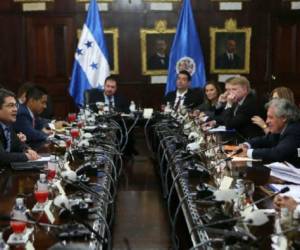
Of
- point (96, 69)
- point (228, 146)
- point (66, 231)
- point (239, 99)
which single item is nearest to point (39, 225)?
point (66, 231)

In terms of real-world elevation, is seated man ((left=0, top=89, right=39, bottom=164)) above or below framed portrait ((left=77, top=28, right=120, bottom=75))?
below

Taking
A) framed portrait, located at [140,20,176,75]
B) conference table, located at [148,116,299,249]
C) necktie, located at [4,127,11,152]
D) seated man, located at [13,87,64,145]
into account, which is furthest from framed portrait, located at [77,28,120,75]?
necktie, located at [4,127,11,152]

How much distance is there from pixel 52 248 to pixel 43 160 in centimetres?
221

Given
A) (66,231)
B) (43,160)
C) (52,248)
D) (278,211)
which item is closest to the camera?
(52,248)

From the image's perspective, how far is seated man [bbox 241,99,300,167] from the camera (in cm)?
452

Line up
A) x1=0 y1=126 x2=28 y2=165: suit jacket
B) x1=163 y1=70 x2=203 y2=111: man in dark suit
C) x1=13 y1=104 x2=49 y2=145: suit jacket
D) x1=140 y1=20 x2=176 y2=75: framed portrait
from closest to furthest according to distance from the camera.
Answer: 1. x1=0 y1=126 x2=28 y2=165: suit jacket
2. x1=13 y1=104 x2=49 y2=145: suit jacket
3. x1=163 y1=70 x2=203 y2=111: man in dark suit
4. x1=140 y1=20 x2=176 y2=75: framed portrait

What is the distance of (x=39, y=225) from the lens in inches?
106

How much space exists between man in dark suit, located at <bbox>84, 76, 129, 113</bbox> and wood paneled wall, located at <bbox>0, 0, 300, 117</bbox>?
1599 mm

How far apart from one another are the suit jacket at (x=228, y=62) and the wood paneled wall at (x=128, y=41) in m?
0.23

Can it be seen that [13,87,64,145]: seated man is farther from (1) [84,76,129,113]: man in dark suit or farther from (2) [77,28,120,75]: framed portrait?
(2) [77,28,120,75]: framed portrait

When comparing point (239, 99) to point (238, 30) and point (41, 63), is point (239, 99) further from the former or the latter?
point (41, 63)

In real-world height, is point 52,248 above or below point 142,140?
above

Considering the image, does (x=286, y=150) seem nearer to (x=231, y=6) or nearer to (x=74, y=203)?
(x=74, y=203)

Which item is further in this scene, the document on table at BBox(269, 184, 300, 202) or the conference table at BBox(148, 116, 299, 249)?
the document on table at BBox(269, 184, 300, 202)
